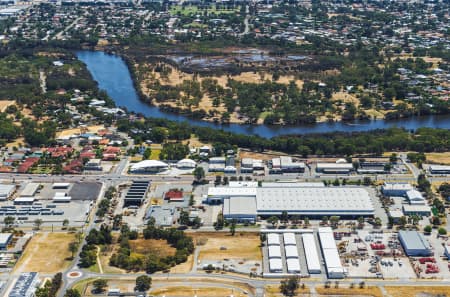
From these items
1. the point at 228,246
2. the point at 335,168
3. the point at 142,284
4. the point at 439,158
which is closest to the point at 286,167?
the point at 335,168

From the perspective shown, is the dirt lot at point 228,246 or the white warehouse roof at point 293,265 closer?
the white warehouse roof at point 293,265

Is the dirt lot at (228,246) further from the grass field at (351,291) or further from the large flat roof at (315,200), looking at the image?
the grass field at (351,291)

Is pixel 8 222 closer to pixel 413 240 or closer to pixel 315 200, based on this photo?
pixel 315 200

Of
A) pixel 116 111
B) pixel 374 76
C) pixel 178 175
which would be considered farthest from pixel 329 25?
pixel 178 175

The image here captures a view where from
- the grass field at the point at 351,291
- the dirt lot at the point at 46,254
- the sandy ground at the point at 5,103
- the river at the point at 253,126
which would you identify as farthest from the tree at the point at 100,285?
the sandy ground at the point at 5,103

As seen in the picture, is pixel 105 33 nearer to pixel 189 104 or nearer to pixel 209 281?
pixel 189 104

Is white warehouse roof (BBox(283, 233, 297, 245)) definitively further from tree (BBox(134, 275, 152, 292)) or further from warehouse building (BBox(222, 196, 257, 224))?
tree (BBox(134, 275, 152, 292))
